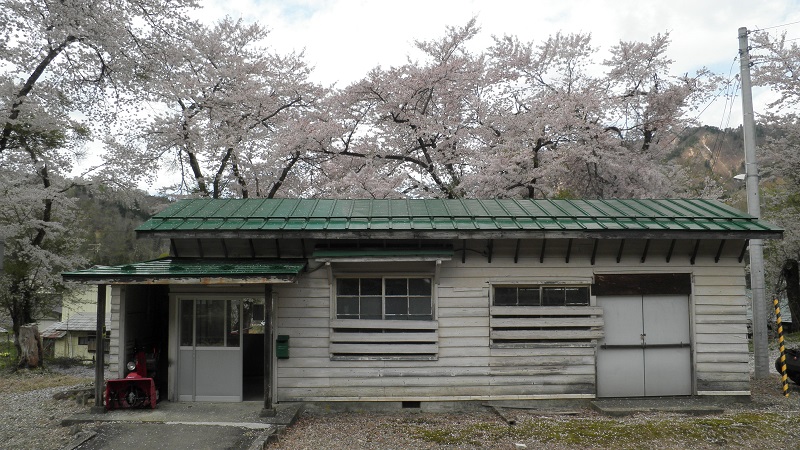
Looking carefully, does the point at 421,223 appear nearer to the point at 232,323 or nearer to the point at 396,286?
the point at 396,286

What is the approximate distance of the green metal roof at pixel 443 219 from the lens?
8.77m

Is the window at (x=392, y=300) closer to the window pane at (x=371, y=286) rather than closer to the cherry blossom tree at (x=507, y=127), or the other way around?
the window pane at (x=371, y=286)

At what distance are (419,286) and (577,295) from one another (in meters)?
2.76

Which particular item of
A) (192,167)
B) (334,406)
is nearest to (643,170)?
(334,406)

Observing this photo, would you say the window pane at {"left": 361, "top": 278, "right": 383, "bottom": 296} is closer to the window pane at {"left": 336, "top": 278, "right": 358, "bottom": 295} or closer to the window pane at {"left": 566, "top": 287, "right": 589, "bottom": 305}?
the window pane at {"left": 336, "top": 278, "right": 358, "bottom": 295}

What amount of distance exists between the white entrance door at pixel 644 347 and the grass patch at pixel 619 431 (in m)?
1.27

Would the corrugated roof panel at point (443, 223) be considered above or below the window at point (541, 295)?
above

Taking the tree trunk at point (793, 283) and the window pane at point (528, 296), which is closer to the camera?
the window pane at point (528, 296)

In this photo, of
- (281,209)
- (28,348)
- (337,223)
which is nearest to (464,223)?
(337,223)

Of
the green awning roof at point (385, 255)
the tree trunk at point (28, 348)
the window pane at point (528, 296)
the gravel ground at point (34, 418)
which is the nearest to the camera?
the gravel ground at point (34, 418)

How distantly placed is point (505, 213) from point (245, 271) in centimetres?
457

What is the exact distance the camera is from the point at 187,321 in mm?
9133

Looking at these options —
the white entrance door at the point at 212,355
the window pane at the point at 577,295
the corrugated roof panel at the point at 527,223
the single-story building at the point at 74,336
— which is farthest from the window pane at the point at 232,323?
the single-story building at the point at 74,336

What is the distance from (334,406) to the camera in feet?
29.5
